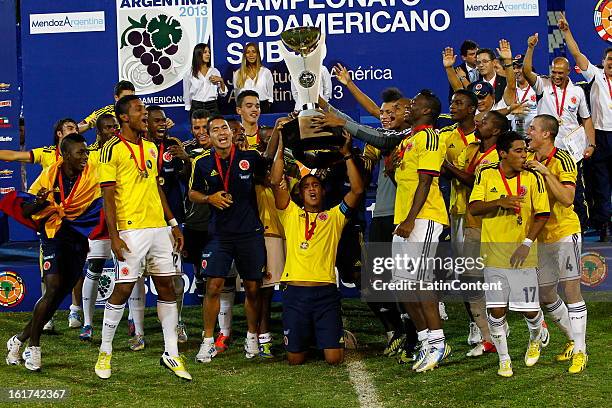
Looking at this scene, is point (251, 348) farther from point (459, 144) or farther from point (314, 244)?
point (459, 144)

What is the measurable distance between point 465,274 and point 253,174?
6.12ft

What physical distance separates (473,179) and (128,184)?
103 inches

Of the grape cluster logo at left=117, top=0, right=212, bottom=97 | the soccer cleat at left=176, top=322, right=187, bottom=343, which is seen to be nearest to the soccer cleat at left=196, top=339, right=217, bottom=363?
the soccer cleat at left=176, top=322, right=187, bottom=343

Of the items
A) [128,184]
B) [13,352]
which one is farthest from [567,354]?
[13,352]

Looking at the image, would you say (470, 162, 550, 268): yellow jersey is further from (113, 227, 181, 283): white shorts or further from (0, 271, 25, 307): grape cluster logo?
(0, 271, 25, 307): grape cluster logo

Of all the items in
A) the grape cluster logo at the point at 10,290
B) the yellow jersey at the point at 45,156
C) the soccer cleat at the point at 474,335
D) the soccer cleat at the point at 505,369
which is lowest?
the soccer cleat at the point at 505,369

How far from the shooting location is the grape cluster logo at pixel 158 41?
455 inches

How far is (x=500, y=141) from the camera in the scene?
713 centimetres

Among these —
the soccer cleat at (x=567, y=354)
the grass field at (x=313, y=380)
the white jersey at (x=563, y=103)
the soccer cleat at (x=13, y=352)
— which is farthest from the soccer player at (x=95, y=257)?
the white jersey at (x=563, y=103)

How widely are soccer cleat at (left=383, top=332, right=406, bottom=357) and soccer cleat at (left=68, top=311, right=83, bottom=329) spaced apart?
3.08m

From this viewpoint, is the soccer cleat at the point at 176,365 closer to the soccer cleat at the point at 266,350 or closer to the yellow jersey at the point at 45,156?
the soccer cleat at the point at 266,350

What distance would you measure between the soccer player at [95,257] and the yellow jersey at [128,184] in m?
1.39

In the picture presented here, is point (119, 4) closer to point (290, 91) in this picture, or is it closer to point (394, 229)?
A: point (290, 91)

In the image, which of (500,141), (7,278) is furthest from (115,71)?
(500,141)
